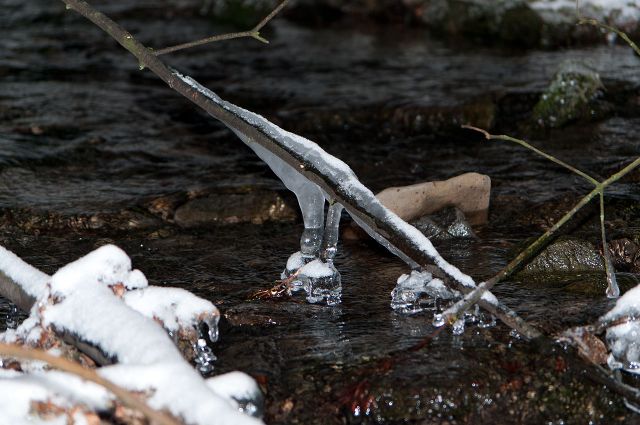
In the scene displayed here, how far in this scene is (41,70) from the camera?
8023mm

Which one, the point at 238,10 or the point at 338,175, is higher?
the point at 338,175

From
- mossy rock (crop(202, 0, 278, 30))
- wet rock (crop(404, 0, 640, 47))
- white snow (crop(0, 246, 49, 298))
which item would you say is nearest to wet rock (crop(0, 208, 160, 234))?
white snow (crop(0, 246, 49, 298))

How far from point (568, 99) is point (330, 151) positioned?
1.72 metres

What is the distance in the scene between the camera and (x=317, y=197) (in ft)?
12.4

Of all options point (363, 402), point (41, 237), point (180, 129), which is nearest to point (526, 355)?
point (363, 402)

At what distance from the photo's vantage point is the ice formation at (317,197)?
335 centimetres

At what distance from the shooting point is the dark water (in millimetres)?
3004

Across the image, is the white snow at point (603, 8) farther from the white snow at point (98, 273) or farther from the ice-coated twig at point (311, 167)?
the white snow at point (98, 273)

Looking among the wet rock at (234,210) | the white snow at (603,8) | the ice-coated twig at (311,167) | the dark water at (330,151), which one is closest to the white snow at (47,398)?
the dark water at (330,151)

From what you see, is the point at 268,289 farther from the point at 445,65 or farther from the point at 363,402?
the point at 445,65

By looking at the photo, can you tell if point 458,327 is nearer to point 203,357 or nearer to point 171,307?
point 203,357

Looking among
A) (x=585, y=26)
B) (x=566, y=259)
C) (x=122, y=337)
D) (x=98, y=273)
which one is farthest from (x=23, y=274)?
(x=585, y=26)

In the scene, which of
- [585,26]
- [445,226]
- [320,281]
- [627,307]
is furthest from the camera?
[585,26]

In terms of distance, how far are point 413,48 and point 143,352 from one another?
264 inches
